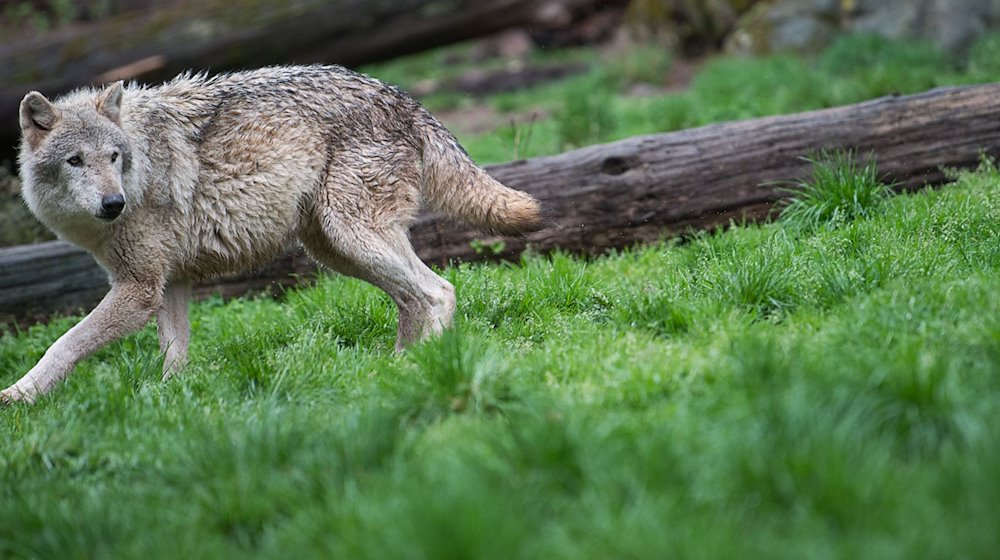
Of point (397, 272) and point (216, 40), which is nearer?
point (397, 272)

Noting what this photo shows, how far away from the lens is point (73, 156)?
531cm

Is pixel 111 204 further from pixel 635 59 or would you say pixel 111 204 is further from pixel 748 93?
pixel 635 59

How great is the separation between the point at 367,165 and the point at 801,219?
2994mm

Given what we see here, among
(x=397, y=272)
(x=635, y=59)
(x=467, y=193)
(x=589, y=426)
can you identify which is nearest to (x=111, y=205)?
(x=397, y=272)

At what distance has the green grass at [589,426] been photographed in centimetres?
282

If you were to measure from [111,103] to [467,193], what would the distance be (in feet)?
7.27

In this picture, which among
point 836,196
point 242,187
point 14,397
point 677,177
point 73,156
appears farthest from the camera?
point 677,177

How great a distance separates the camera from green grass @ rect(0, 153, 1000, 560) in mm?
2824

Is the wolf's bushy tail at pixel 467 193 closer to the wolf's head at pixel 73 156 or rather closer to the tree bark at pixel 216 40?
the wolf's head at pixel 73 156

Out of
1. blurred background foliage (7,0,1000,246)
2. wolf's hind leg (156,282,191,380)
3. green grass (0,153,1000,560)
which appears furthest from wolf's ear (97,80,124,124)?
blurred background foliage (7,0,1000,246)

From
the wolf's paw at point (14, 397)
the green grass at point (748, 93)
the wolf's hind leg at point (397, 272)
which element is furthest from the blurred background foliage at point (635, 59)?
the wolf's paw at point (14, 397)

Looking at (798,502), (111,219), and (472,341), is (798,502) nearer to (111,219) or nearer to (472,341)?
(472,341)

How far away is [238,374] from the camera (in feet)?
15.6

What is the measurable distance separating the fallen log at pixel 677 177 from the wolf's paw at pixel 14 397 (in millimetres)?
2237
